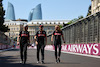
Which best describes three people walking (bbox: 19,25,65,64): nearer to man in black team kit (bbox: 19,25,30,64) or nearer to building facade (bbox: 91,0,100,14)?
man in black team kit (bbox: 19,25,30,64)

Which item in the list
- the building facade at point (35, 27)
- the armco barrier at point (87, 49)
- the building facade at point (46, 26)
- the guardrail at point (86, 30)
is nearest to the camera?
the armco barrier at point (87, 49)

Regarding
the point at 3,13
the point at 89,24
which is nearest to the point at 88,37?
the point at 89,24

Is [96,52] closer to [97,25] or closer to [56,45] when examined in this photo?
[97,25]

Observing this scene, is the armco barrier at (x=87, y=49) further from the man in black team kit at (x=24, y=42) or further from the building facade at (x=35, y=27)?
the building facade at (x=35, y=27)

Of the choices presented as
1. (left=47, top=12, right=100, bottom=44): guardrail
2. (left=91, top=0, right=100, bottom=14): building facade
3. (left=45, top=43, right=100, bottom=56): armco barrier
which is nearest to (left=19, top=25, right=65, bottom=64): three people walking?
(left=45, top=43, right=100, bottom=56): armco barrier

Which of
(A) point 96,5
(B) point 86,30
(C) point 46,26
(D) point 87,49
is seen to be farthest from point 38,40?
(C) point 46,26

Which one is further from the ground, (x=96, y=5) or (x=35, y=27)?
(x=35, y=27)

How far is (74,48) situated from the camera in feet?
86.1

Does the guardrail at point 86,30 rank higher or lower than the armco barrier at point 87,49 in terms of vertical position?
higher

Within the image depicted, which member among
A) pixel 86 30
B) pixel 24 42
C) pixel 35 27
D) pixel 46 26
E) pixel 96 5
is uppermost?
pixel 46 26

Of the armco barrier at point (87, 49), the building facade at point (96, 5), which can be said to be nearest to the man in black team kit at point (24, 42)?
the armco barrier at point (87, 49)

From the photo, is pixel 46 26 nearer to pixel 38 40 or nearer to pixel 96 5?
pixel 96 5

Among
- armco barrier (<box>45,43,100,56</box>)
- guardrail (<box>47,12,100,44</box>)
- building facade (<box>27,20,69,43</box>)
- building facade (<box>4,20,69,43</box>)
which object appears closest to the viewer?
armco barrier (<box>45,43,100,56</box>)

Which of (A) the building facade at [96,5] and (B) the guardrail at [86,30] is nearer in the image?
(B) the guardrail at [86,30]
